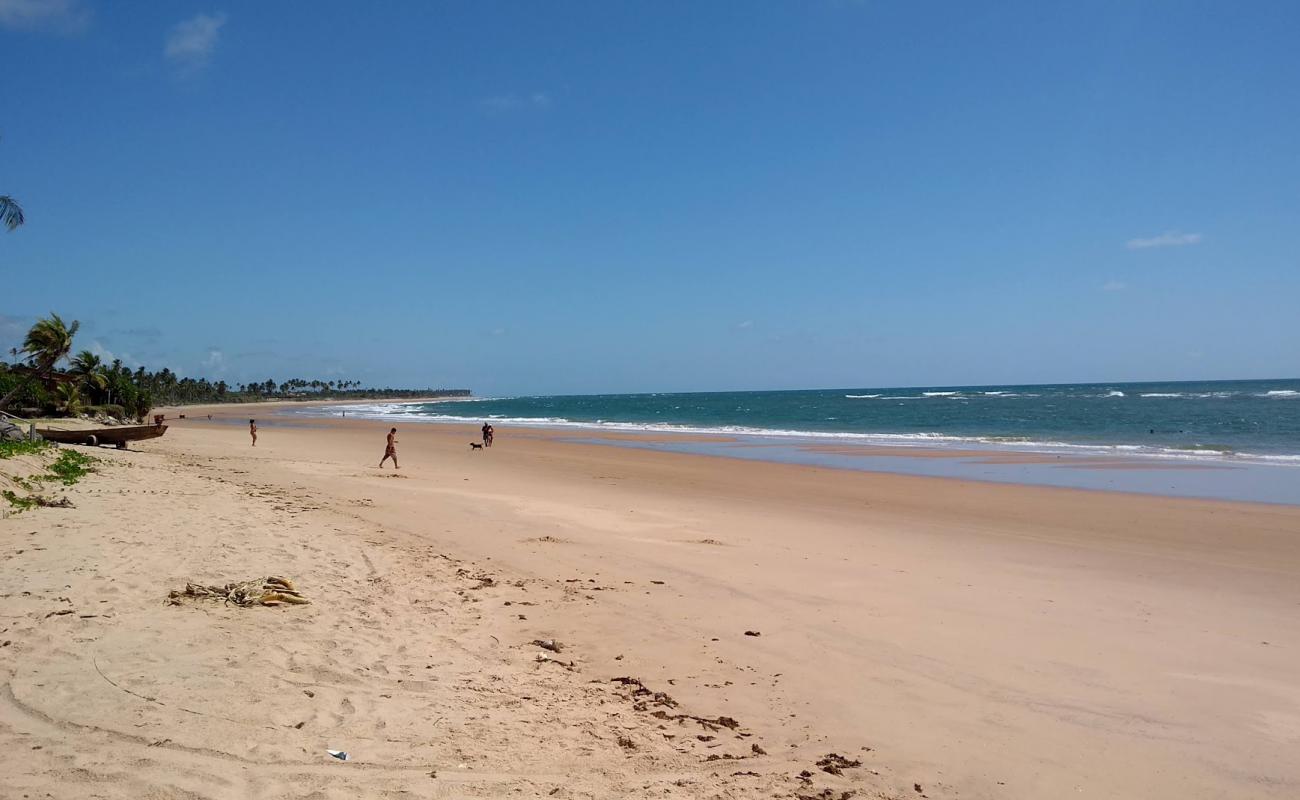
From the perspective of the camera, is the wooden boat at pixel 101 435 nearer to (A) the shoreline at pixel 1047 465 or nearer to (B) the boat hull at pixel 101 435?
(B) the boat hull at pixel 101 435

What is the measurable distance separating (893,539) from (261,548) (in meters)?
9.18

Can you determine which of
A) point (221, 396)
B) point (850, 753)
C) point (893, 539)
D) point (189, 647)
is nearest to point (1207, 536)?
point (893, 539)

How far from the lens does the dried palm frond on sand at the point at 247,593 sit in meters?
6.52

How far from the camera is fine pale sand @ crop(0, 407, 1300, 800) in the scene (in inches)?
165

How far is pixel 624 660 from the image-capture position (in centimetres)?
629

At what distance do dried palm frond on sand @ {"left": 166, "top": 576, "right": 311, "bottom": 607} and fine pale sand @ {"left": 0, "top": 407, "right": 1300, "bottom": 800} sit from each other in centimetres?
16

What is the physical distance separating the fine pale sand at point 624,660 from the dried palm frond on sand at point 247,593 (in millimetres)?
165

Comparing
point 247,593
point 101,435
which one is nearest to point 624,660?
point 247,593

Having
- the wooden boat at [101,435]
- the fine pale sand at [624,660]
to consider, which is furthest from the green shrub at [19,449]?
the wooden boat at [101,435]

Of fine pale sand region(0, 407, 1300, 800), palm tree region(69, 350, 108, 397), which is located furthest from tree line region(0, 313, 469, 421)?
fine pale sand region(0, 407, 1300, 800)

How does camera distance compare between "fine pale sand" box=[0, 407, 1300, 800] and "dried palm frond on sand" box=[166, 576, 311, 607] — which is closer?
"fine pale sand" box=[0, 407, 1300, 800]

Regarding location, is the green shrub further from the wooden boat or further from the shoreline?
the shoreline

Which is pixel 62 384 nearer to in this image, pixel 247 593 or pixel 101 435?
pixel 101 435

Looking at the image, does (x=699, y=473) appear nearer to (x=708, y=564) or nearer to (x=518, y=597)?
(x=708, y=564)
